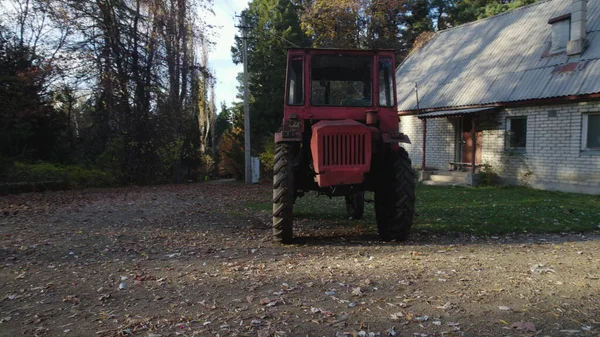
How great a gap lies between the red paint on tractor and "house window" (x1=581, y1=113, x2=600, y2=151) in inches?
408

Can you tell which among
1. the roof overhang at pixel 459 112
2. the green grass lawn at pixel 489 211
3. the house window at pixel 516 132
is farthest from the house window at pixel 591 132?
the roof overhang at pixel 459 112

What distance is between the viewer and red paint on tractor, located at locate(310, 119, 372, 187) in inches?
217

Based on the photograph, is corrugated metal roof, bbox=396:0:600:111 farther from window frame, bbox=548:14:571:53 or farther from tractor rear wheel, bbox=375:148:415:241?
tractor rear wheel, bbox=375:148:415:241

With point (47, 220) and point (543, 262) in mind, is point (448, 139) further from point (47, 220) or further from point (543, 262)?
point (47, 220)

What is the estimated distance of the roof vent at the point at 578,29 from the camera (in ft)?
43.3

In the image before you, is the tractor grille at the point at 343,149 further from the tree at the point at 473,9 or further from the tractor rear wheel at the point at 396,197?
the tree at the point at 473,9

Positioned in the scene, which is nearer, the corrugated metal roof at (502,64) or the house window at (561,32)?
the corrugated metal roof at (502,64)

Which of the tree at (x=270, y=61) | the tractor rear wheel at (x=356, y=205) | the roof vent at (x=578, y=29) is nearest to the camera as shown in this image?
the tractor rear wheel at (x=356, y=205)

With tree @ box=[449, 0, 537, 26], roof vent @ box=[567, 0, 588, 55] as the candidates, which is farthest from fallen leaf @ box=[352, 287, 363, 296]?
tree @ box=[449, 0, 537, 26]

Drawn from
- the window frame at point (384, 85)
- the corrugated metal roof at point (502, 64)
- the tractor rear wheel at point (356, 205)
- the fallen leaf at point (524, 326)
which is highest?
the corrugated metal roof at point (502, 64)

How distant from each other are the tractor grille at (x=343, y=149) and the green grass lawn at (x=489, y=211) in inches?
102

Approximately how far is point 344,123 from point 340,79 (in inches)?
46.3

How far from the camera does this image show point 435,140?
58.6ft

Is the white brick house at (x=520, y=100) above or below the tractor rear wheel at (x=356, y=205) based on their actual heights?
above
